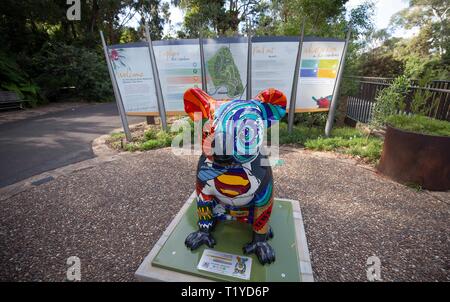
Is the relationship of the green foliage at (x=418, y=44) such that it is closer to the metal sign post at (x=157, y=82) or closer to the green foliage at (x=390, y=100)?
the green foliage at (x=390, y=100)

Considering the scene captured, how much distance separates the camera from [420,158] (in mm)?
3434

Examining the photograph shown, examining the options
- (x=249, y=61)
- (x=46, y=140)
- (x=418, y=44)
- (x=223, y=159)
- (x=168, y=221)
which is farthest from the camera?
(x=418, y=44)

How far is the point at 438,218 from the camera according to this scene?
9.41 feet

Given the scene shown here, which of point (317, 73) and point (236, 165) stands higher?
point (317, 73)

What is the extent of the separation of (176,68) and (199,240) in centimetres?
454

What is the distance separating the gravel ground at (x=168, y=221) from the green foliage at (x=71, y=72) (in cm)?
1069

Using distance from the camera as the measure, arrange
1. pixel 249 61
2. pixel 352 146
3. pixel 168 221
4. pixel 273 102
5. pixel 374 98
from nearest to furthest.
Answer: pixel 273 102 → pixel 168 221 → pixel 352 146 → pixel 249 61 → pixel 374 98

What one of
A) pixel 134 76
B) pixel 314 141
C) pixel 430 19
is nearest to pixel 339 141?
pixel 314 141

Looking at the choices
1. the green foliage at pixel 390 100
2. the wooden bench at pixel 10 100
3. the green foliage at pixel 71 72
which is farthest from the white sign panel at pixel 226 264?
the green foliage at pixel 71 72

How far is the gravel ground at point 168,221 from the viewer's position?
2146 mm

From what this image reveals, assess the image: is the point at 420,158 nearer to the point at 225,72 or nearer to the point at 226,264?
the point at 226,264

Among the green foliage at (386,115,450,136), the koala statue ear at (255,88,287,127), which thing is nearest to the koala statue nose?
the koala statue ear at (255,88,287,127)

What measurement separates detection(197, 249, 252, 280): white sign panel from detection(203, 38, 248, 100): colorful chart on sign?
4311mm
